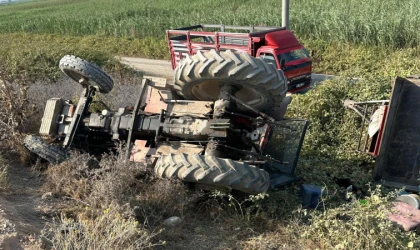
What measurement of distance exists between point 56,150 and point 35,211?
4.70 feet

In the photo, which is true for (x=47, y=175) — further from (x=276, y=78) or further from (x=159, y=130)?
(x=276, y=78)

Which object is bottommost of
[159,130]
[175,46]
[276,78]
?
[175,46]

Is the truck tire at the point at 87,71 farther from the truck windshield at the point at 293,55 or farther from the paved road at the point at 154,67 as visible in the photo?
the paved road at the point at 154,67

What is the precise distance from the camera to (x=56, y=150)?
250 inches

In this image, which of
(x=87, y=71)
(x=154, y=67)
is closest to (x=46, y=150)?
(x=87, y=71)

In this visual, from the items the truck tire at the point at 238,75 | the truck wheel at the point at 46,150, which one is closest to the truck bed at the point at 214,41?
the truck tire at the point at 238,75

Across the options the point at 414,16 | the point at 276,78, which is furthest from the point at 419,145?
the point at 414,16

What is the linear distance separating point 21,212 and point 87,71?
239cm

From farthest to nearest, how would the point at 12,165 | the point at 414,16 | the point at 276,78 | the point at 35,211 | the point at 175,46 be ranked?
the point at 414,16, the point at 175,46, the point at 12,165, the point at 276,78, the point at 35,211

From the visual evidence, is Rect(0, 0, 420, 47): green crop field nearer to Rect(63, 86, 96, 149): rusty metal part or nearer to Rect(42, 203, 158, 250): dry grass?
Rect(63, 86, 96, 149): rusty metal part

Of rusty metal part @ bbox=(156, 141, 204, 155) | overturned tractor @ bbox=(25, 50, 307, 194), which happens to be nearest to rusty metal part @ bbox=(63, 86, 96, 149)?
overturned tractor @ bbox=(25, 50, 307, 194)

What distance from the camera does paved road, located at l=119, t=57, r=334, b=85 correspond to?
1670 centimetres

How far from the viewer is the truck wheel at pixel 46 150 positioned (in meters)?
6.31

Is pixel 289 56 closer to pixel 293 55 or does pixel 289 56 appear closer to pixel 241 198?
pixel 293 55
